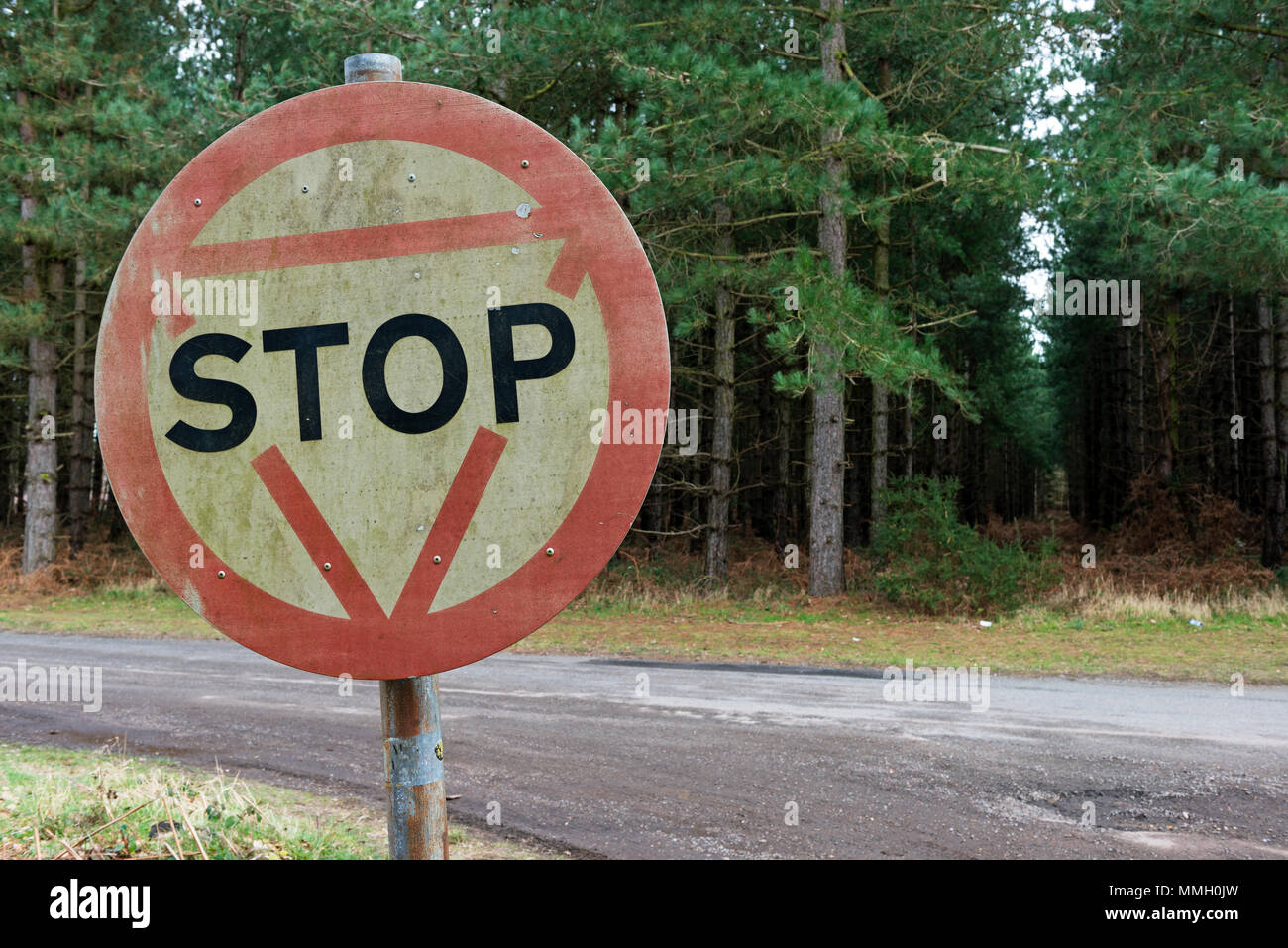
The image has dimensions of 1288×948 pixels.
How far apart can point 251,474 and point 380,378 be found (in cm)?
24

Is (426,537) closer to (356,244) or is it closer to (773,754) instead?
(356,244)

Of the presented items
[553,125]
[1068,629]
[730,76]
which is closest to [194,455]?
[730,76]

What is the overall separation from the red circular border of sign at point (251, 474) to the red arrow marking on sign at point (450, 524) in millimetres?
33

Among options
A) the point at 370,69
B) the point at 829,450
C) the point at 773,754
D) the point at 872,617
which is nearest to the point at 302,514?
the point at 370,69

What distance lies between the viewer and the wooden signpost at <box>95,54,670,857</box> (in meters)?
1.31

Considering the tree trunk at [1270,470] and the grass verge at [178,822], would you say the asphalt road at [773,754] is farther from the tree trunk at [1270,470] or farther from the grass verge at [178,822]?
the tree trunk at [1270,470]

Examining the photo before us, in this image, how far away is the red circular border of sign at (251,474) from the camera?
4.30ft

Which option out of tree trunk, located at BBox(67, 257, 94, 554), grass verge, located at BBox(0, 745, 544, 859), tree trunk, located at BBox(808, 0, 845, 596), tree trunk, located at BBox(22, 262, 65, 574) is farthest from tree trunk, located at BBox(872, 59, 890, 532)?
tree trunk, located at BBox(22, 262, 65, 574)

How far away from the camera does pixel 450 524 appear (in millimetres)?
1335

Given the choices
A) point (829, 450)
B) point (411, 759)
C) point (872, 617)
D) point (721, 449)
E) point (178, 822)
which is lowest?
point (872, 617)

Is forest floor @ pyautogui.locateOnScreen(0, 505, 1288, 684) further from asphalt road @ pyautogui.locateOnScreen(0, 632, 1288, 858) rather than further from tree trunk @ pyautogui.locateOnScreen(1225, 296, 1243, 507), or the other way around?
tree trunk @ pyautogui.locateOnScreen(1225, 296, 1243, 507)

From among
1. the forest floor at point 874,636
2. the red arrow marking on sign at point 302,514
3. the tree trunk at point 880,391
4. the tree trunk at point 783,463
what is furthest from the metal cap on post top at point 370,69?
the tree trunk at point 783,463

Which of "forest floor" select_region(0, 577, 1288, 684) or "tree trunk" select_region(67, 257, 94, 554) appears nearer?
"forest floor" select_region(0, 577, 1288, 684)

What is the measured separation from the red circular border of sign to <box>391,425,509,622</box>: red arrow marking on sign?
0.03m
